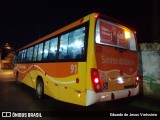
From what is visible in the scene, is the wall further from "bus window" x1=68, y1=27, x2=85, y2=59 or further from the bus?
"bus window" x1=68, y1=27, x2=85, y2=59

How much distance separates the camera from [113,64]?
6.05 m

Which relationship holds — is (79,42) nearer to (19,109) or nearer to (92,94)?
(92,94)

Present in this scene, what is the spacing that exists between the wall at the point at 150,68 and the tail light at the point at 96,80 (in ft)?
14.2

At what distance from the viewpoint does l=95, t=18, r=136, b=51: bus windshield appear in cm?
573

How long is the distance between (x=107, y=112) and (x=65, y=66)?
225 cm

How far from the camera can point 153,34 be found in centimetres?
940

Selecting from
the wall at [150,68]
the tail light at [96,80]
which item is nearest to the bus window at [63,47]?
the tail light at [96,80]

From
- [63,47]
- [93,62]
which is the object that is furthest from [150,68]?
[93,62]

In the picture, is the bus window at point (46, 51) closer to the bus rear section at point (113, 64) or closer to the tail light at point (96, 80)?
the bus rear section at point (113, 64)

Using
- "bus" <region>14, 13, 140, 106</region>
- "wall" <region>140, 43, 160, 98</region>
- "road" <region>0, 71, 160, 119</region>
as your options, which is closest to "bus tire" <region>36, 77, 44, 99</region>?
"road" <region>0, 71, 160, 119</region>

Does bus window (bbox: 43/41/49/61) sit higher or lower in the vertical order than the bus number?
higher

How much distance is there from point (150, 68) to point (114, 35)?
150 inches

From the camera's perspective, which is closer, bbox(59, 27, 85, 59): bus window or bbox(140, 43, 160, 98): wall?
bbox(59, 27, 85, 59): bus window

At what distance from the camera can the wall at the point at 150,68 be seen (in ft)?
28.6
